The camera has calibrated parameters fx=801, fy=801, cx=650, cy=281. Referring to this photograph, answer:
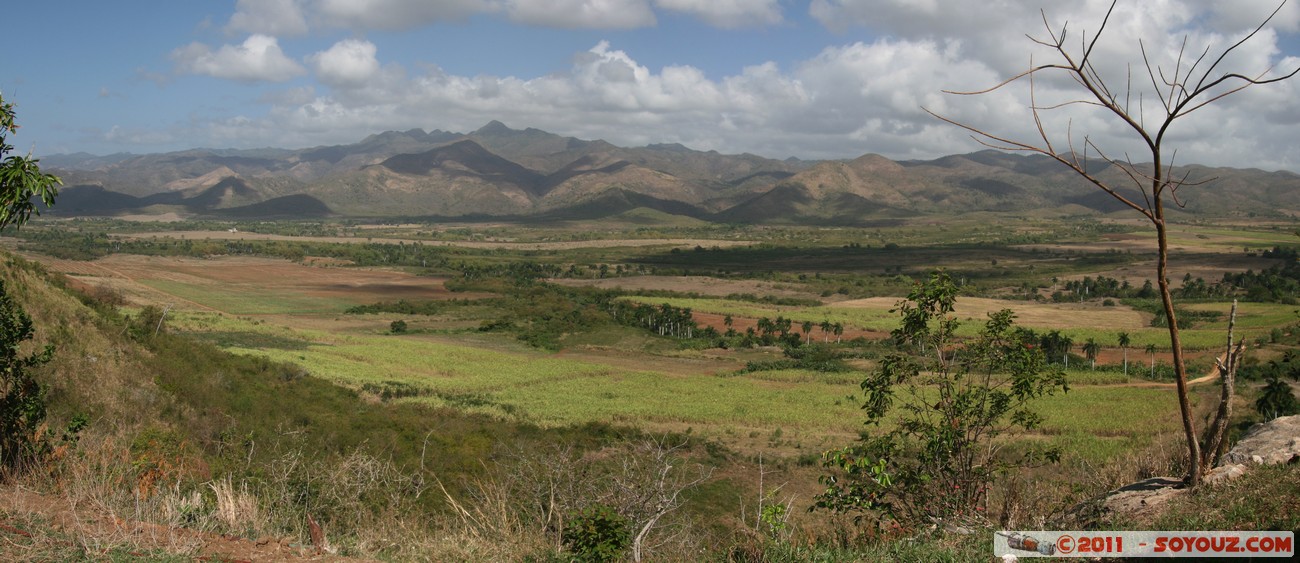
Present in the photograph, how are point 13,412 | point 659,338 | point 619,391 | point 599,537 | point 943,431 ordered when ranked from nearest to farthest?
point 599,537 → point 943,431 → point 13,412 → point 619,391 → point 659,338

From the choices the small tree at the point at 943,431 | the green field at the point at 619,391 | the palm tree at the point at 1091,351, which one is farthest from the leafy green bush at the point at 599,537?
the palm tree at the point at 1091,351

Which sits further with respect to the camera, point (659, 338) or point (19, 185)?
point (659, 338)

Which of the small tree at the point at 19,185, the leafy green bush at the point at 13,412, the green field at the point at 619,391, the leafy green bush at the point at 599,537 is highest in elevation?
the small tree at the point at 19,185

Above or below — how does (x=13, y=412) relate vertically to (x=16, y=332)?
below

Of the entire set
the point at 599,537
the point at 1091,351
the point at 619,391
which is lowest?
the point at 619,391

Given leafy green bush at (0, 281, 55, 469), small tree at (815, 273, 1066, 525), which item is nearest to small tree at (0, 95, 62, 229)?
leafy green bush at (0, 281, 55, 469)

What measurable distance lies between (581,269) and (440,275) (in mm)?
25487

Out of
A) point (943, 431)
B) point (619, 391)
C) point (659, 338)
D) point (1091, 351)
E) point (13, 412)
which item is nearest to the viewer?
point (943, 431)

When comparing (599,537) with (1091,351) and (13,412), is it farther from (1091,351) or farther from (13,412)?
(1091,351)

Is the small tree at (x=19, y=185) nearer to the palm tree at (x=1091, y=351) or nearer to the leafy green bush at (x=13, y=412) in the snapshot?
the leafy green bush at (x=13, y=412)

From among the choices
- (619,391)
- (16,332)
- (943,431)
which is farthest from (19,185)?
(619,391)

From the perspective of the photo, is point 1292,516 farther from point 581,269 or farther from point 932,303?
point 581,269

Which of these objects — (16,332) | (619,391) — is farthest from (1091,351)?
(16,332)

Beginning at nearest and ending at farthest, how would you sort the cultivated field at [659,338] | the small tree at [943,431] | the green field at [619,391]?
the small tree at [943,431], the green field at [619,391], the cultivated field at [659,338]
